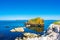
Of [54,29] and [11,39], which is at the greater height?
[54,29]

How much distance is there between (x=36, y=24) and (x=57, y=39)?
6744cm

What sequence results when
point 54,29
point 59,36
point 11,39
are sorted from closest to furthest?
point 59,36 < point 54,29 < point 11,39

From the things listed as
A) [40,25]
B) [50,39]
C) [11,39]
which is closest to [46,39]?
[50,39]

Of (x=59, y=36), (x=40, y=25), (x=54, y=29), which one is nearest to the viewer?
(x=59, y=36)

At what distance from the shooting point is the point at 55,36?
27.3 m

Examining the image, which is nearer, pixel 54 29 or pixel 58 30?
pixel 58 30

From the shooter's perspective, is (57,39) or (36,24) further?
(36,24)

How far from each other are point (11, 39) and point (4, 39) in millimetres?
2928

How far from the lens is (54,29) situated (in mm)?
29500

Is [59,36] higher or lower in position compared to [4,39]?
higher

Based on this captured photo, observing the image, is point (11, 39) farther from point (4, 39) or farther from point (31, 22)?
point (31, 22)

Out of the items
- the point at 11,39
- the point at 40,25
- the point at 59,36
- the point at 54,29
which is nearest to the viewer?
the point at 59,36

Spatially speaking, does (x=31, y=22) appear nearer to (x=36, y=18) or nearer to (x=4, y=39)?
(x=36, y=18)

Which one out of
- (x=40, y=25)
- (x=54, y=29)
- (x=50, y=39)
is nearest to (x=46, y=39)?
(x=50, y=39)
